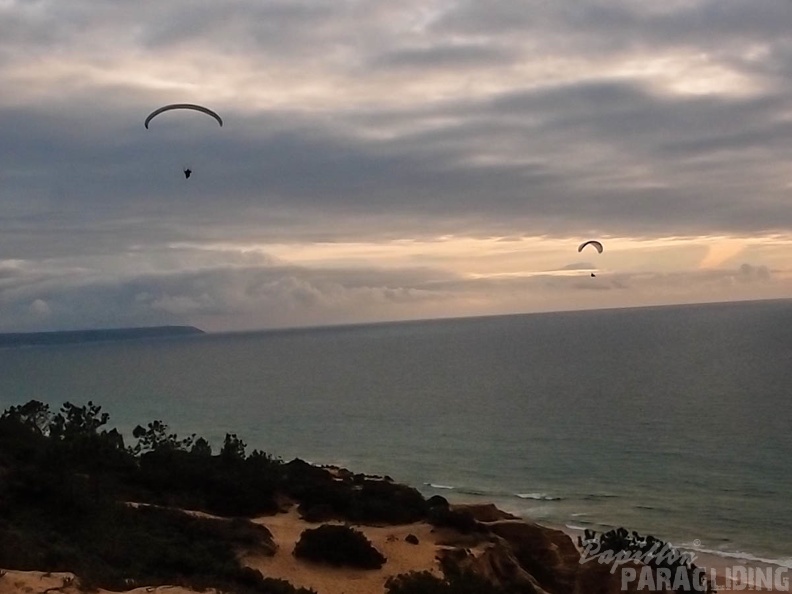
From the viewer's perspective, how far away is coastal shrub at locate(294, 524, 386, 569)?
78.2 feet

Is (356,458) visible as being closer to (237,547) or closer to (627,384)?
(237,547)

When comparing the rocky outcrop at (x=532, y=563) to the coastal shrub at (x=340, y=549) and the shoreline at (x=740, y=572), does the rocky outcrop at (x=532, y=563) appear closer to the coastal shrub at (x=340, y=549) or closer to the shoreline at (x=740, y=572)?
the coastal shrub at (x=340, y=549)

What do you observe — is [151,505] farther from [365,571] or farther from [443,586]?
[443,586]

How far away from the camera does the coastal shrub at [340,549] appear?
23828 mm

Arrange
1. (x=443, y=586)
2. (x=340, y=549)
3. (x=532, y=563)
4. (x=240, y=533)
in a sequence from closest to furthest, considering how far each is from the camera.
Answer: (x=443, y=586)
(x=340, y=549)
(x=240, y=533)
(x=532, y=563)

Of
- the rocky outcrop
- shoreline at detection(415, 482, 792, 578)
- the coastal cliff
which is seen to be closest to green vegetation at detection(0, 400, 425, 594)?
the coastal cliff

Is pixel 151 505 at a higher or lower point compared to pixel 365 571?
higher

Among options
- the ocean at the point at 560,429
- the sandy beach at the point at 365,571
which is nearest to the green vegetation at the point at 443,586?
the sandy beach at the point at 365,571

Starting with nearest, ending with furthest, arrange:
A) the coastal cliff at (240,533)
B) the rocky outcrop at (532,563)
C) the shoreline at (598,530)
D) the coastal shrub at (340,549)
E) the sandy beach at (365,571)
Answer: the coastal cliff at (240,533)
the sandy beach at (365,571)
the coastal shrub at (340,549)
the rocky outcrop at (532,563)
the shoreline at (598,530)

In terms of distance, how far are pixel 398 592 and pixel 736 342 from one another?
177220 mm

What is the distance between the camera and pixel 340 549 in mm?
24047

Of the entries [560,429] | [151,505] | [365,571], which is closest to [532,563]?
[365,571]

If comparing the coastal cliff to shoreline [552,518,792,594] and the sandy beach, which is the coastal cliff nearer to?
the sandy beach

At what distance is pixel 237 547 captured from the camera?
23359 millimetres
